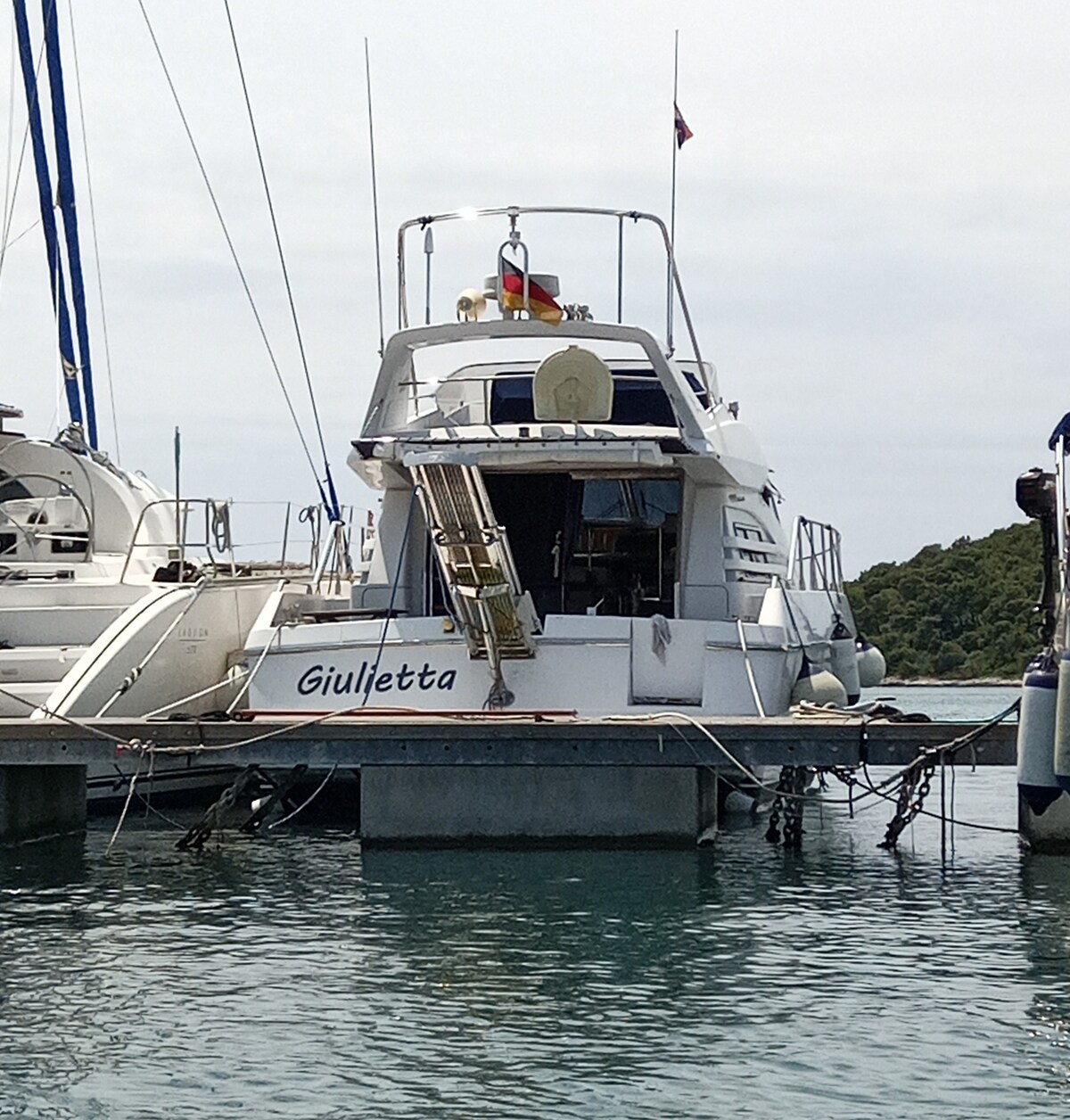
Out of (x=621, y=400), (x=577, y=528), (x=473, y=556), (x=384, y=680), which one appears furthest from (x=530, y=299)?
(x=384, y=680)

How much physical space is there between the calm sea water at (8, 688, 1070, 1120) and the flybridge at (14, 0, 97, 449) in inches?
581

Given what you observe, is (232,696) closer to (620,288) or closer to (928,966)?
(620,288)

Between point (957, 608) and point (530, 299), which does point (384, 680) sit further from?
point (957, 608)

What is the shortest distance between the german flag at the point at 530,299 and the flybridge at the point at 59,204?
13283 millimetres

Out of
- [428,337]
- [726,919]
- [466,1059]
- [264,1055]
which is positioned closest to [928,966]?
[726,919]

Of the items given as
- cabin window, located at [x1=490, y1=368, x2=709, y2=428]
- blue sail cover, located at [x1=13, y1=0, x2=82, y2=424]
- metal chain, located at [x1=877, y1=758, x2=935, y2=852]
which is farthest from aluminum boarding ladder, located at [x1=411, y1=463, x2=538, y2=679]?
blue sail cover, located at [x1=13, y1=0, x2=82, y2=424]

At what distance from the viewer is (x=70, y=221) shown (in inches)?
1236

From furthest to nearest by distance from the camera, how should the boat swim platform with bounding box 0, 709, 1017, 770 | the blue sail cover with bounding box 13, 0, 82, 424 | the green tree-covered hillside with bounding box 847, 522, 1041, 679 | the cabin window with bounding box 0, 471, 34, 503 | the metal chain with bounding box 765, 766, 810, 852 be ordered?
1. the green tree-covered hillside with bounding box 847, 522, 1041, 679
2. the blue sail cover with bounding box 13, 0, 82, 424
3. the cabin window with bounding box 0, 471, 34, 503
4. the metal chain with bounding box 765, 766, 810, 852
5. the boat swim platform with bounding box 0, 709, 1017, 770

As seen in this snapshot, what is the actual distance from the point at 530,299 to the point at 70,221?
1464 cm

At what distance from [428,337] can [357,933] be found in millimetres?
7021

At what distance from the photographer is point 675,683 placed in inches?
680

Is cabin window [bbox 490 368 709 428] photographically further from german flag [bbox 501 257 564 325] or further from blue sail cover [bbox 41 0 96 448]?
blue sail cover [bbox 41 0 96 448]

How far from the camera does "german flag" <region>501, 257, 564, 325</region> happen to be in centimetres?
1880

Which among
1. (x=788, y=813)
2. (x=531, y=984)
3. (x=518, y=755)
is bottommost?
(x=531, y=984)
